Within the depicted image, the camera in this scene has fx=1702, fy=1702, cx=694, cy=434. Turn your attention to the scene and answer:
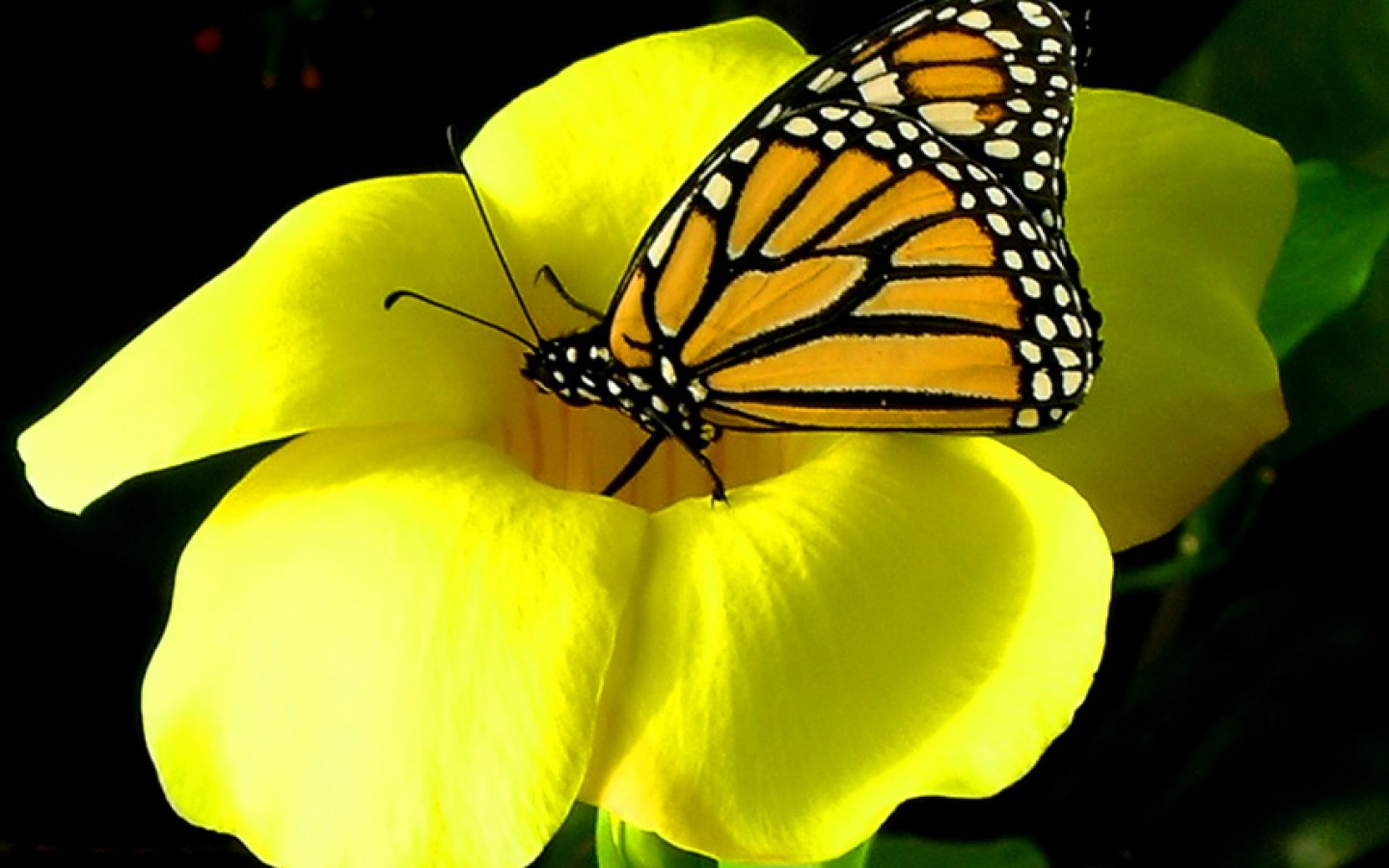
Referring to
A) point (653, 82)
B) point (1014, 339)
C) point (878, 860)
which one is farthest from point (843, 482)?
point (878, 860)

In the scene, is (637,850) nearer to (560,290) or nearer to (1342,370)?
(560,290)

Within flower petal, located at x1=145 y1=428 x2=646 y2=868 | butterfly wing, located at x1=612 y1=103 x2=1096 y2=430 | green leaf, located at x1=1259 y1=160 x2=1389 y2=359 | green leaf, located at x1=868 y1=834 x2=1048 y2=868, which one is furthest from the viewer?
green leaf, located at x1=868 y1=834 x2=1048 y2=868

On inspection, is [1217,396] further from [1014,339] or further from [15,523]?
[15,523]

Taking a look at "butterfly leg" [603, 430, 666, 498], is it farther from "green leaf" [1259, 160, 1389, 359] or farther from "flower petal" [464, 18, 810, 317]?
"green leaf" [1259, 160, 1389, 359]

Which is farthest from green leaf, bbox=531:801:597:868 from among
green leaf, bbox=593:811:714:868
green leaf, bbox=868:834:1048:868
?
green leaf, bbox=593:811:714:868

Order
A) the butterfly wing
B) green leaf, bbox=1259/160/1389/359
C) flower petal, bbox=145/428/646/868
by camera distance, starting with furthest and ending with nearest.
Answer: green leaf, bbox=1259/160/1389/359 < the butterfly wing < flower petal, bbox=145/428/646/868
